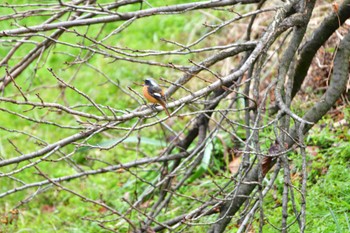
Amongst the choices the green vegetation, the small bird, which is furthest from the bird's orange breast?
the green vegetation

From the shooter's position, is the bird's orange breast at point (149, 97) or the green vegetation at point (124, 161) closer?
the bird's orange breast at point (149, 97)

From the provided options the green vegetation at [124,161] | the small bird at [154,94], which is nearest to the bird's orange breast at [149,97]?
the small bird at [154,94]

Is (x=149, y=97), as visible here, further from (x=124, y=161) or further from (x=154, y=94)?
(x=124, y=161)

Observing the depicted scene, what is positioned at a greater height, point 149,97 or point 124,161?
point 149,97

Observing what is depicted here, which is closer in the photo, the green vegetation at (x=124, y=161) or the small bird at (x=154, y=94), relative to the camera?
the small bird at (x=154, y=94)

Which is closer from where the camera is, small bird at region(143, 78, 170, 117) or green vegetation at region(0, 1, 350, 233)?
small bird at region(143, 78, 170, 117)

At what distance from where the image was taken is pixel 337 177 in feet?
15.4

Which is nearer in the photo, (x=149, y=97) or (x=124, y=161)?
(x=149, y=97)

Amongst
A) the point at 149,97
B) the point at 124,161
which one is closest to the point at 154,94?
the point at 149,97

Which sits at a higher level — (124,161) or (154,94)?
(154,94)

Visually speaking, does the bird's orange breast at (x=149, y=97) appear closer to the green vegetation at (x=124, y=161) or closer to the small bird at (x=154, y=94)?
the small bird at (x=154, y=94)

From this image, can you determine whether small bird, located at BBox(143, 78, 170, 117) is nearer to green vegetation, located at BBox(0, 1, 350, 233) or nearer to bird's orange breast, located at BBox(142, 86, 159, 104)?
bird's orange breast, located at BBox(142, 86, 159, 104)

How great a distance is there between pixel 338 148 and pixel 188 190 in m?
1.37

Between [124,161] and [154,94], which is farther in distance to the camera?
[124,161]
